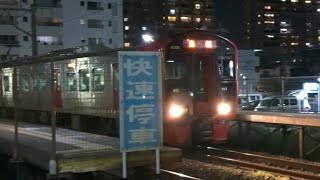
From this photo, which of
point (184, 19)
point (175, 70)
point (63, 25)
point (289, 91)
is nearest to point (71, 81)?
point (175, 70)

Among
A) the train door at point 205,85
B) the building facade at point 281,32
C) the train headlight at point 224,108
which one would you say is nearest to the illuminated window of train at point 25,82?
the train door at point 205,85

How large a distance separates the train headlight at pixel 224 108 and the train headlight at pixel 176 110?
4.24 feet

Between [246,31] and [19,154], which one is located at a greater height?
[246,31]

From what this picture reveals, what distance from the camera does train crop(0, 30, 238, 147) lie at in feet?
45.6

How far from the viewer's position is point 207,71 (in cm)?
1475

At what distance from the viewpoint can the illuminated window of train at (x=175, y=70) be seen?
46.0ft

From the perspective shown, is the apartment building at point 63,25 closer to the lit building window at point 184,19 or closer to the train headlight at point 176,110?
the lit building window at point 184,19

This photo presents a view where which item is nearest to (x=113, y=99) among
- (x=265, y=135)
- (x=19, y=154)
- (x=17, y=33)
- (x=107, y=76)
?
(x=107, y=76)

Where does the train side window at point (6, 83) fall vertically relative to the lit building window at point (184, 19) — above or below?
below

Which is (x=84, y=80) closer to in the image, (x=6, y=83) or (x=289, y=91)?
(x=6, y=83)

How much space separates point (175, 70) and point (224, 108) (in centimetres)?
192

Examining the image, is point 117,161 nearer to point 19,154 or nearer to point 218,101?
point 19,154

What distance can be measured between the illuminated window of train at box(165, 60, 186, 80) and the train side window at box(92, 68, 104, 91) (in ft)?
6.00

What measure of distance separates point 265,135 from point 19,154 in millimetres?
11081
